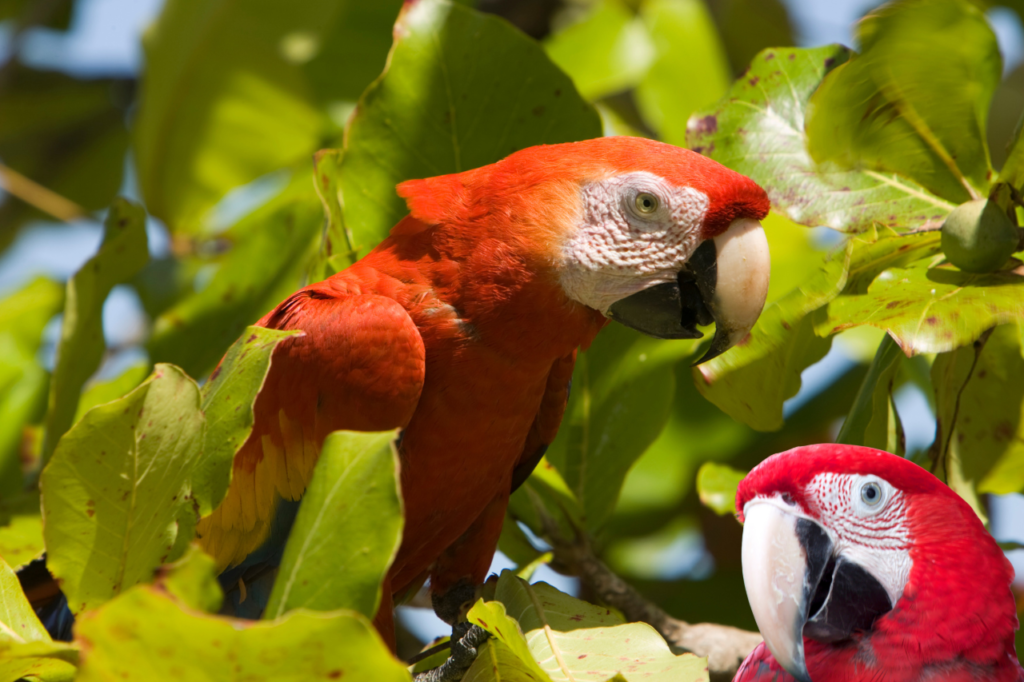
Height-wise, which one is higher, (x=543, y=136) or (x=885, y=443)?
(x=543, y=136)

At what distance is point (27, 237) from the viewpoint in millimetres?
3135

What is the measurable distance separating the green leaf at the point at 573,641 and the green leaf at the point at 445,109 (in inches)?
30.3

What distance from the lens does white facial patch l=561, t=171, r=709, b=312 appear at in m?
1.33

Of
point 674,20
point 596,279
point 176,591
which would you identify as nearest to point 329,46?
point 674,20

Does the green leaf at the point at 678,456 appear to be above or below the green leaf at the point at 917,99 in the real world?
below

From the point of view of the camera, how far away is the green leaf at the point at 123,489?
0.91 m

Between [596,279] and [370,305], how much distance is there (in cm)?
36

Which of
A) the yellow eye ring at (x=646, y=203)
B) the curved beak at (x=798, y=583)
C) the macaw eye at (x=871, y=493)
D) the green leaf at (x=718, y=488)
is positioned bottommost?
the green leaf at (x=718, y=488)

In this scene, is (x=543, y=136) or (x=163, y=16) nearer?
(x=543, y=136)

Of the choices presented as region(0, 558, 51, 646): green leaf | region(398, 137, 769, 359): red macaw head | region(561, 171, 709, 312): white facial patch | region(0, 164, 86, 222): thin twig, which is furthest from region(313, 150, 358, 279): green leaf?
region(0, 164, 86, 222): thin twig

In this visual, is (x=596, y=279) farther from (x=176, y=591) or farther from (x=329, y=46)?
(x=329, y=46)

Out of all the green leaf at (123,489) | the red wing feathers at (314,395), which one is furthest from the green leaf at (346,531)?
the red wing feathers at (314,395)

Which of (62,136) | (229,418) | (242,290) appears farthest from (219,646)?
(62,136)

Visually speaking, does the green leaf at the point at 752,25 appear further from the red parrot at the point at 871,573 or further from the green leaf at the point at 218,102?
the red parrot at the point at 871,573
